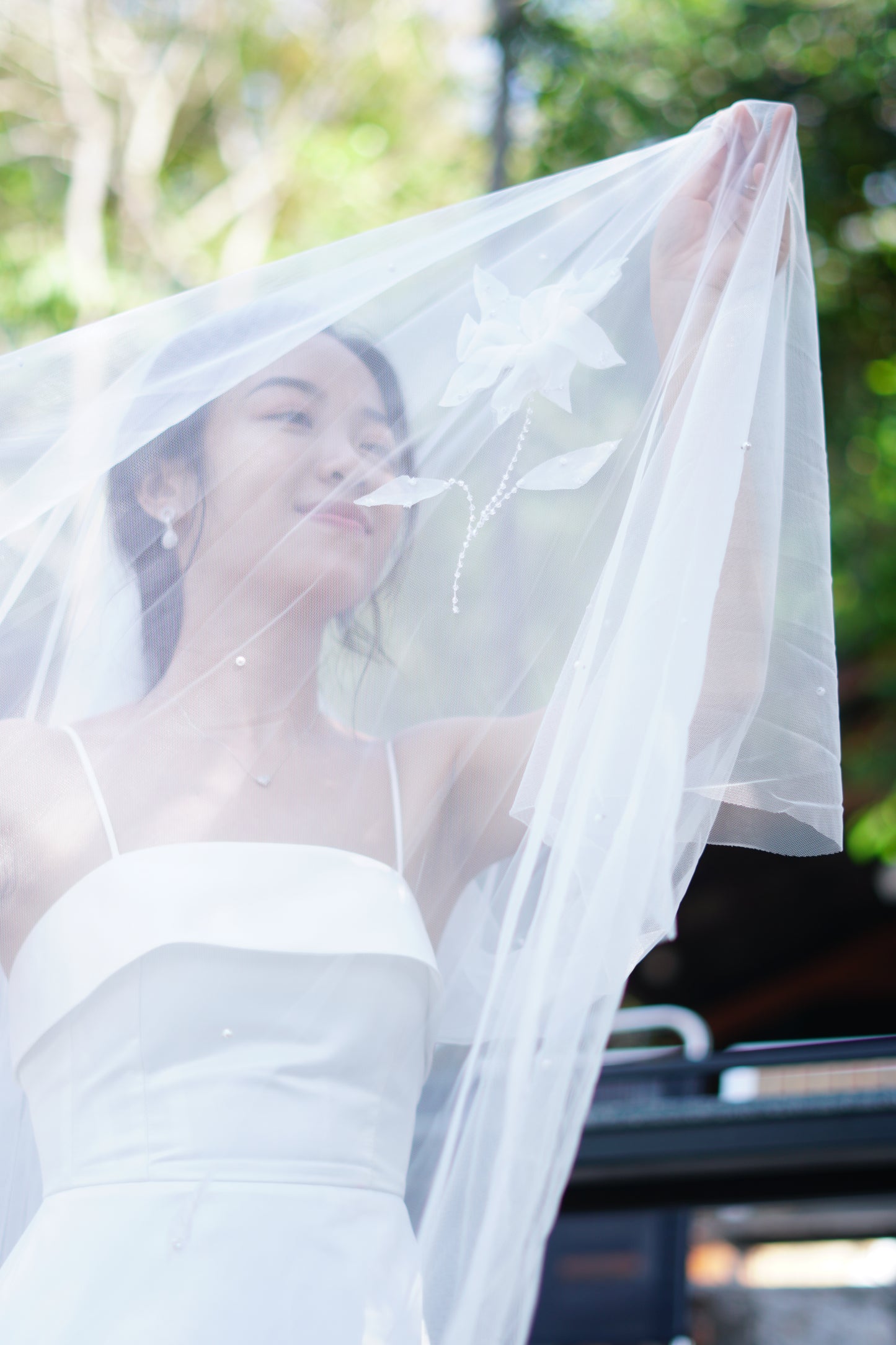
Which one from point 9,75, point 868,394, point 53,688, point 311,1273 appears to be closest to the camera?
point 311,1273

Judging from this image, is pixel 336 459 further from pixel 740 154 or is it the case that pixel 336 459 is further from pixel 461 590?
pixel 740 154

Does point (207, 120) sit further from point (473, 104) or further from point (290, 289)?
point (290, 289)

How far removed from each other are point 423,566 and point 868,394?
156 inches

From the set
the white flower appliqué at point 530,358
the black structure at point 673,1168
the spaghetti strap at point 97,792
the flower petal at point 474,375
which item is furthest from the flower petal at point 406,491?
the black structure at point 673,1168

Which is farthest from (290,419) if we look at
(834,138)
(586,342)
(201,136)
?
(201,136)

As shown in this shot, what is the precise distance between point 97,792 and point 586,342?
73cm

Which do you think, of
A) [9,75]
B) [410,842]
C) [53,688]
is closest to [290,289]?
[53,688]

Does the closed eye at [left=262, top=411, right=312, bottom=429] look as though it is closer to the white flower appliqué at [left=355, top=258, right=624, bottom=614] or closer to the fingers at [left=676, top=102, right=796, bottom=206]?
the white flower appliqué at [left=355, top=258, right=624, bottom=614]

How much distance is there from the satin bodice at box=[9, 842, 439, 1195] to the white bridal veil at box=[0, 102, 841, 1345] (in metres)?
0.03

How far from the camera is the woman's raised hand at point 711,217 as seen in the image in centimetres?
148

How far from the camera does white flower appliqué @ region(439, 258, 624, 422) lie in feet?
4.83

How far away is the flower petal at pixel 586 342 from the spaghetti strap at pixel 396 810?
0.49m

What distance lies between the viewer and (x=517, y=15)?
4.30m

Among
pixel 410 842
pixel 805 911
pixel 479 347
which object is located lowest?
pixel 805 911
